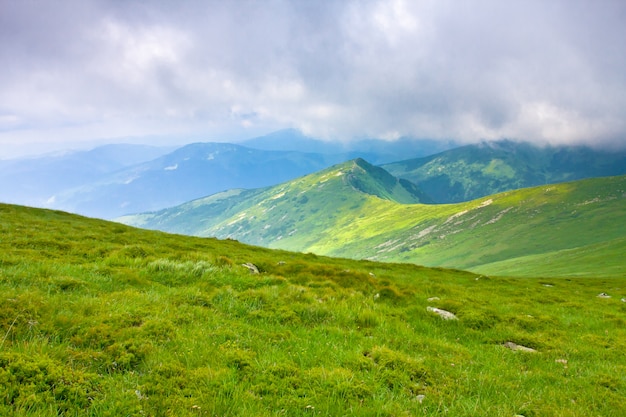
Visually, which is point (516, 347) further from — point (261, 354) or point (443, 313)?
point (261, 354)

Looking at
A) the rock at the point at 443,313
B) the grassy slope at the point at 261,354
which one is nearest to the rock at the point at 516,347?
the grassy slope at the point at 261,354

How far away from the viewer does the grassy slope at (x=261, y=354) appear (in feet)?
21.4

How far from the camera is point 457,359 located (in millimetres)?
9898

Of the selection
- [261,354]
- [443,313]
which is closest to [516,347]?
[443,313]

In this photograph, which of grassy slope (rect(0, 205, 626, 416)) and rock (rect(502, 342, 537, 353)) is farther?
rock (rect(502, 342, 537, 353))

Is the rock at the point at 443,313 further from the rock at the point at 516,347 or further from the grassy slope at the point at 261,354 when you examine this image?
the rock at the point at 516,347

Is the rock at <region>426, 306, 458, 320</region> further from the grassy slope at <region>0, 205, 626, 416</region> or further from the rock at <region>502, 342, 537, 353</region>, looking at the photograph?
the rock at <region>502, 342, 537, 353</region>

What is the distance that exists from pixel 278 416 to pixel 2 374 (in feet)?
15.9

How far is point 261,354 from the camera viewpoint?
8773mm

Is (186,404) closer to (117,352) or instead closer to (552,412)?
(117,352)

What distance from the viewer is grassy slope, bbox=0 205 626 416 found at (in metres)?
6.53

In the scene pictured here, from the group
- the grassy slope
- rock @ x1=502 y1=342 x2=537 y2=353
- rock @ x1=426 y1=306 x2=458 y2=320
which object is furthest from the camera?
rock @ x1=426 y1=306 x2=458 y2=320

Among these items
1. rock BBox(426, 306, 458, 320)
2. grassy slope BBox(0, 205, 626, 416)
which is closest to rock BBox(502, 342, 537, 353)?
grassy slope BBox(0, 205, 626, 416)

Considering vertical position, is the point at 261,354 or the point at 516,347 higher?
the point at 261,354
